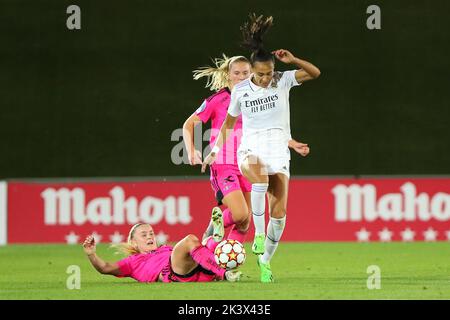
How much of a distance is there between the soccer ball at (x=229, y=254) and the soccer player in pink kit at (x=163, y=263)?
0.07 m

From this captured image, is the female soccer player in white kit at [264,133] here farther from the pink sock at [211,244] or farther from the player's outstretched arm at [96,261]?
the player's outstretched arm at [96,261]

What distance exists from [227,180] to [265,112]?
3.10 feet

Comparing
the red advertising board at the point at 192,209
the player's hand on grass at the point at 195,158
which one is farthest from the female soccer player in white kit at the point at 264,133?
the red advertising board at the point at 192,209

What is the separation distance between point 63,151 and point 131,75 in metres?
1.42

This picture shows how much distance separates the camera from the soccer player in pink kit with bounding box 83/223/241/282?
333 inches

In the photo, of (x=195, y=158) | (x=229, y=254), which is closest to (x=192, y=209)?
(x=195, y=158)

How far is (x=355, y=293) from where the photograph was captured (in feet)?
26.2

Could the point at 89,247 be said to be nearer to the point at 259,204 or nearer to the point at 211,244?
the point at 211,244

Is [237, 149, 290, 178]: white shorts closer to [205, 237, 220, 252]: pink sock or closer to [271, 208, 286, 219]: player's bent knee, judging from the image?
[271, 208, 286, 219]: player's bent knee

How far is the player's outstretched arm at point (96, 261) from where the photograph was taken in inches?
326

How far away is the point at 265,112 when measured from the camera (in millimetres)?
8992

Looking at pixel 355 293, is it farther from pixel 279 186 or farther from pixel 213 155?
pixel 213 155
